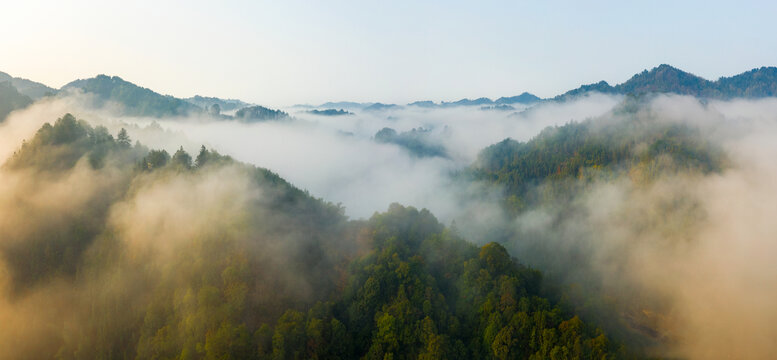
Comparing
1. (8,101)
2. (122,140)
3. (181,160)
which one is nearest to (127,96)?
(8,101)

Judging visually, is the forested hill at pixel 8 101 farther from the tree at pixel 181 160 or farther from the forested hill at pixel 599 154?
the forested hill at pixel 599 154

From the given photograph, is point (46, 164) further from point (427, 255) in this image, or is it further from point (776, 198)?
point (776, 198)

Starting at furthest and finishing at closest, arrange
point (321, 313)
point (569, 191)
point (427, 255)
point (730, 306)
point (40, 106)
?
point (569, 191) → point (40, 106) → point (730, 306) → point (427, 255) → point (321, 313)

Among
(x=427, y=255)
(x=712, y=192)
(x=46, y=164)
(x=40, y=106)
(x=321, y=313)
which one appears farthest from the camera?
(x=712, y=192)

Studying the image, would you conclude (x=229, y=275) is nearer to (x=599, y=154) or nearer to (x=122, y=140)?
(x=122, y=140)

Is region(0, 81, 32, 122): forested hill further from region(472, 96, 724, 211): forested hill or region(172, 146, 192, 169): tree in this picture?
region(472, 96, 724, 211): forested hill

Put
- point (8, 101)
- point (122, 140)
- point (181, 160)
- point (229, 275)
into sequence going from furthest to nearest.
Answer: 1. point (8, 101)
2. point (122, 140)
3. point (181, 160)
4. point (229, 275)

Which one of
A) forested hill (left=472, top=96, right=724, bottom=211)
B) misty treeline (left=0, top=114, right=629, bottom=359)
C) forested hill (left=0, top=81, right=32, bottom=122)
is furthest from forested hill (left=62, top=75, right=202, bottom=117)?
forested hill (left=472, top=96, right=724, bottom=211)

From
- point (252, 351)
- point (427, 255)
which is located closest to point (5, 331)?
point (252, 351)
